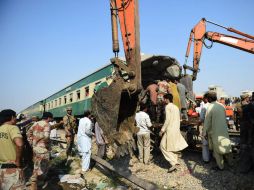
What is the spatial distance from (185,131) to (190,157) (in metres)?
0.78

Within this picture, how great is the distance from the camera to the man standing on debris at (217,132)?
588 centimetres

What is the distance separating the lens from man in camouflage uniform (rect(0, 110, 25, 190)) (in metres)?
3.88

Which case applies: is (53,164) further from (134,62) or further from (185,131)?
(134,62)

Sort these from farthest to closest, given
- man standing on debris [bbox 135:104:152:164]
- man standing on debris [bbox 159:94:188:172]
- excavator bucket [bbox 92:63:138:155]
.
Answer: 1. man standing on debris [bbox 135:104:152:164]
2. man standing on debris [bbox 159:94:188:172]
3. excavator bucket [bbox 92:63:138:155]

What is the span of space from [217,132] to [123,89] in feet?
9.19

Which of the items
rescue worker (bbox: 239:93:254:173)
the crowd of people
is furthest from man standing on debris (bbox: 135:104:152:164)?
rescue worker (bbox: 239:93:254:173)

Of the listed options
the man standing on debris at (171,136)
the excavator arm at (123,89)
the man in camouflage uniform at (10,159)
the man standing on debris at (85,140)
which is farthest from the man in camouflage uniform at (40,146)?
the man standing on debris at (171,136)

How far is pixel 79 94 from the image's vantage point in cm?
1517

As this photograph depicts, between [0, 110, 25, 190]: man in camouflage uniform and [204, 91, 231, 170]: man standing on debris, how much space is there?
13.4 ft

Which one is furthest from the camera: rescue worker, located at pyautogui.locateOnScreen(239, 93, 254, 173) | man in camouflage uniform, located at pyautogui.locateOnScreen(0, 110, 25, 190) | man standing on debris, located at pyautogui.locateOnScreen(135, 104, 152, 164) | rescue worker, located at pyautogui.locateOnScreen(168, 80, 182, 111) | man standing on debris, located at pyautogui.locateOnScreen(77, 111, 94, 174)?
rescue worker, located at pyautogui.locateOnScreen(168, 80, 182, 111)

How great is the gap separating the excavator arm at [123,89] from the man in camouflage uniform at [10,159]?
1257 mm

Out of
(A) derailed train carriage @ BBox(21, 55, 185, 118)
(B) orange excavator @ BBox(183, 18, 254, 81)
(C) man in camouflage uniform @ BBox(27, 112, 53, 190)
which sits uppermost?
(B) orange excavator @ BBox(183, 18, 254, 81)

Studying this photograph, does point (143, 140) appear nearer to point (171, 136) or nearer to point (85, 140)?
point (171, 136)

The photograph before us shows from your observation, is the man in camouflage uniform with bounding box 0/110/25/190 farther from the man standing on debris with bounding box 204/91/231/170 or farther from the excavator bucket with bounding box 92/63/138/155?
the man standing on debris with bounding box 204/91/231/170
